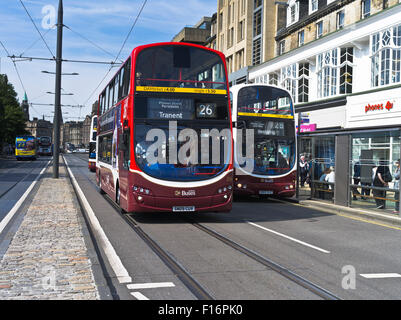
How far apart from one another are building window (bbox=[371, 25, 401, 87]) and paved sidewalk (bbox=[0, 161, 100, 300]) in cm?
1682

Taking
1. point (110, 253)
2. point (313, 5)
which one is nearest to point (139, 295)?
point (110, 253)

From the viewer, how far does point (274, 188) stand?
16.5 meters

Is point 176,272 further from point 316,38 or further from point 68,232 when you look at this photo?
point 316,38

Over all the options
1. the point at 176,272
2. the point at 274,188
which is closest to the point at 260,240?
the point at 176,272

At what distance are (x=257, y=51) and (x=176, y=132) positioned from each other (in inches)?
1253

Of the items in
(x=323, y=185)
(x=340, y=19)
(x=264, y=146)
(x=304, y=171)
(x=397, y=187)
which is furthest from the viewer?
(x=340, y=19)

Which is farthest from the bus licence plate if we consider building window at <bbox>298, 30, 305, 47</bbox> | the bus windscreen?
building window at <bbox>298, 30, 305, 47</bbox>

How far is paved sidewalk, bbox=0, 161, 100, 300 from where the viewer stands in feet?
16.9

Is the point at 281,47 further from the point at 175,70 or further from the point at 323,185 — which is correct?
the point at 175,70

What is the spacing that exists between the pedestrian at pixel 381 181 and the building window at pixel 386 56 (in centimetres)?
972

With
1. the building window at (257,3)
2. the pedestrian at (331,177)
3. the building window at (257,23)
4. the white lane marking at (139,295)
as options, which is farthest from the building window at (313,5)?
the white lane marking at (139,295)

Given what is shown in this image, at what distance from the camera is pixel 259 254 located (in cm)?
757

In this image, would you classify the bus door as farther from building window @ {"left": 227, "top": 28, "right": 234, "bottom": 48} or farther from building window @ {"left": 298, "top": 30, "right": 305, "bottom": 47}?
building window @ {"left": 227, "top": 28, "right": 234, "bottom": 48}

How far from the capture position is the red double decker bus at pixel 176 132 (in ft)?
35.3
